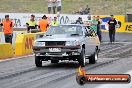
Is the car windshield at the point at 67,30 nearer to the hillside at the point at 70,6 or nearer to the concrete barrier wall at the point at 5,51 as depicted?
the concrete barrier wall at the point at 5,51

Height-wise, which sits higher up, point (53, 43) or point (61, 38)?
point (61, 38)

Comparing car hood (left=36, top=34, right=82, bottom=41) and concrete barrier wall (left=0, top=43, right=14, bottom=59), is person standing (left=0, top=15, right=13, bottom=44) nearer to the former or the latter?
concrete barrier wall (left=0, top=43, right=14, bottom=59)

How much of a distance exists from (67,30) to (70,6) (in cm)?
4856

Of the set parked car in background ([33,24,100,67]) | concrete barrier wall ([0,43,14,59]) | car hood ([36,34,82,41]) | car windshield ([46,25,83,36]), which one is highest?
car windshield ([46,25,83,36])

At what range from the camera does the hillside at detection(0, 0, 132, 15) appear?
6205 centimetres

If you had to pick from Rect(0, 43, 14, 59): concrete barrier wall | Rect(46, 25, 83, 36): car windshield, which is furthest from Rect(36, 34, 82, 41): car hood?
Rect(0, 43, 14, 59): concrete barrier wall

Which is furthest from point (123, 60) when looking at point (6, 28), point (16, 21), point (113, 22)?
point (16, 21)

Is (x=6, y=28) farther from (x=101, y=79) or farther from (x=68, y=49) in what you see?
(x=101, y=79)

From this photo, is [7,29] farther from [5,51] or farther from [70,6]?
[70,6]

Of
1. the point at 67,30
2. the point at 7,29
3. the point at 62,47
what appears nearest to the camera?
the point at 62,47

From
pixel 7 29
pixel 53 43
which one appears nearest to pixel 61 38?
pixel 53 43

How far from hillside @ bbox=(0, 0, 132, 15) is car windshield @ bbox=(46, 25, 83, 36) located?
44.2m

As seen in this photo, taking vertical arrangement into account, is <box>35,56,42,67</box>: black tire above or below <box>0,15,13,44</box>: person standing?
below

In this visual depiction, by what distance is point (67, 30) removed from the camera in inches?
637
